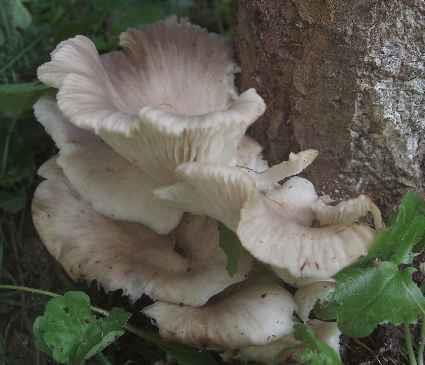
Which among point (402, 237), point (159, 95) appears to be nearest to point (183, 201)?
point (159, 95)

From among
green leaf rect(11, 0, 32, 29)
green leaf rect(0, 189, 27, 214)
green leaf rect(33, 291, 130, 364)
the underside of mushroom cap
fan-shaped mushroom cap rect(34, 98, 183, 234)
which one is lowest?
green leaf rect(0, 189, 27, 214)

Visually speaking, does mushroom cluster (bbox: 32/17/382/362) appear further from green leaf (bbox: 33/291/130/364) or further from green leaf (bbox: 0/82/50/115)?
green leaf (bbox: 0/82/50/115)

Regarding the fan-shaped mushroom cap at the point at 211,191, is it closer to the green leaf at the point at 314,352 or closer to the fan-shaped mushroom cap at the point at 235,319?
the fan-shaped mushroom cap at the point at 235,319

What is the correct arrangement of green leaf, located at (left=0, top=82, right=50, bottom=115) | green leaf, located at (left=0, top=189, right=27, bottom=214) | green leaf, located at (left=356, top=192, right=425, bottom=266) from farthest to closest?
green leaf, located at (left=0, top=189, right=27, bottom=214), green leaf, located at (left=0, top=82, right=50, bottom=115), green leaf, located at (left=356, top=192, right=425, bottom=266)

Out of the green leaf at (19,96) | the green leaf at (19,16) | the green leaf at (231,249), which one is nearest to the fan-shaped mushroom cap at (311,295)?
the green leaf at (231,249)

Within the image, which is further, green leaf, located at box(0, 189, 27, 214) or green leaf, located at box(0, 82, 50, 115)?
green leaf, located at box(0, 189, 27, 214)

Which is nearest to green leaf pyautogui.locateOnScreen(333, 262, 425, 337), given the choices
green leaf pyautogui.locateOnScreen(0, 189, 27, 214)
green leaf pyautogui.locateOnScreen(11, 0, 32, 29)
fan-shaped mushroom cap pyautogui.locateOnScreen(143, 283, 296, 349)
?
fan-shaped mushroom cap pyautogui.locateOnScreen(143, 283, 296, 349)

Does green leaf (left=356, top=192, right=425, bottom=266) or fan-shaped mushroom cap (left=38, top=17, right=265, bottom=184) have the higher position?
fan-shaped mushroom cap (left=38, top=17, right=265, bottom=184)

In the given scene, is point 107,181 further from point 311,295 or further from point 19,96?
point 311,295
